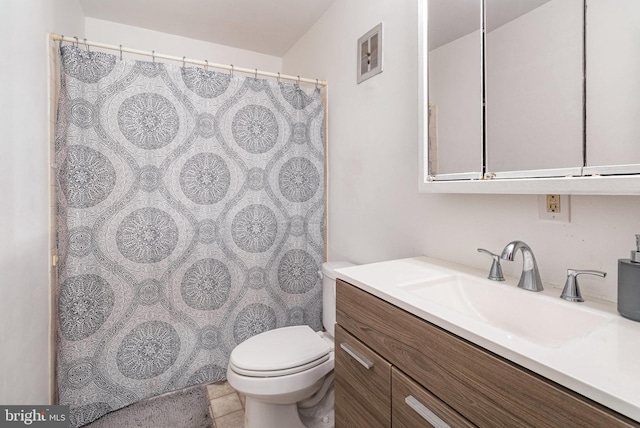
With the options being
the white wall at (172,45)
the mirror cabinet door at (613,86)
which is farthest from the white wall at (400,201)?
the white wall at (172,45)

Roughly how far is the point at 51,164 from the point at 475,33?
195cm

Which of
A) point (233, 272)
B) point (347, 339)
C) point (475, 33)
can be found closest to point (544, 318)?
point (347, 339)

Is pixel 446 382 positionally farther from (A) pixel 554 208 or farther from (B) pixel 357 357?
(A) pixel 554 208

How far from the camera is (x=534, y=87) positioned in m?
0.90

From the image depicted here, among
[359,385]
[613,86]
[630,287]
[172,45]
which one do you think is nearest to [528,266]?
[630,287]

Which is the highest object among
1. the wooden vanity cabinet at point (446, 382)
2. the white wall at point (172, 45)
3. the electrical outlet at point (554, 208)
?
the white wall at point (172, 45)

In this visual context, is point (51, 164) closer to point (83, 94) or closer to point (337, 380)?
point (83, 94)

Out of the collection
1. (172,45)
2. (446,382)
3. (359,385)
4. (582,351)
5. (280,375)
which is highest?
(172,45)

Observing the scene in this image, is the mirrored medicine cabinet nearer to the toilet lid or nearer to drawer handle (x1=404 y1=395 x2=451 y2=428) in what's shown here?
drawer handle (x1=404 y1=395 x2=451 y2=428)

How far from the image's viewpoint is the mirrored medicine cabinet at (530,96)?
2.42ft

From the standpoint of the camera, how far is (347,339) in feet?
3.31

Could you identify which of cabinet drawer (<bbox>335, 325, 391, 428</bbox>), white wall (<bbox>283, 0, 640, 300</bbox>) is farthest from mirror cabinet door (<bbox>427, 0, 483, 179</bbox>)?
cabinet drawer (<bbox>335, 325, 391, 428</bbox>)

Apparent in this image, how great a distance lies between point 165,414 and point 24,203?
1.24 m

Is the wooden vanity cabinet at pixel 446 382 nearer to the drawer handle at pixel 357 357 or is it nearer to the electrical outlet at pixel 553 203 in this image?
the drawer handle at pixel 357 357
